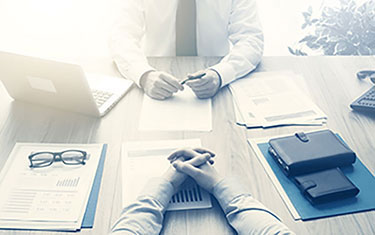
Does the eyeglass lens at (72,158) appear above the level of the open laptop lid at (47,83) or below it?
below

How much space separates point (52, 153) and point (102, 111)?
23 centimetres

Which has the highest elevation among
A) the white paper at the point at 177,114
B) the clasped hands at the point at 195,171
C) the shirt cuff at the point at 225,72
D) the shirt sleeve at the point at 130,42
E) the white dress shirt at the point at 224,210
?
the shirt sleeve at the point at 130,42

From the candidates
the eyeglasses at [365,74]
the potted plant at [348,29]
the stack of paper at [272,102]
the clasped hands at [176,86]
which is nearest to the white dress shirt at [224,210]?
the stack of paper at [272,102]

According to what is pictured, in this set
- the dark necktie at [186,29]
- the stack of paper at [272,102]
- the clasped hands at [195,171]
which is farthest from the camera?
the dark necktie at [186,29]

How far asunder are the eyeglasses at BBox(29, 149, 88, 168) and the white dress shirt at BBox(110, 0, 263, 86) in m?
0.42

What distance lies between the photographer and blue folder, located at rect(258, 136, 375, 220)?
91cm

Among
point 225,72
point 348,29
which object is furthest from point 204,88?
point 348,29

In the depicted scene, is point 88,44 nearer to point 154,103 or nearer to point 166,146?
point 154,103

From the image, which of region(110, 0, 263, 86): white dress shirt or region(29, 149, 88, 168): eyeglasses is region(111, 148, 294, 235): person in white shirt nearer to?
region(29, 149, 88, 168): eyeglasses

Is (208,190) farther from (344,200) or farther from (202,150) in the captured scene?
(344,200)

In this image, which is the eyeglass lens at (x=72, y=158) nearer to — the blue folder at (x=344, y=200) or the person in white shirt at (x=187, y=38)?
the person in white shirt at (x=187, y=38)

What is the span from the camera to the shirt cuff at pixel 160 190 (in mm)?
922

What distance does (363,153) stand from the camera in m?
1.10

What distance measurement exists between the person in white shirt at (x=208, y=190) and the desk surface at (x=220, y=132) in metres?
0.03
